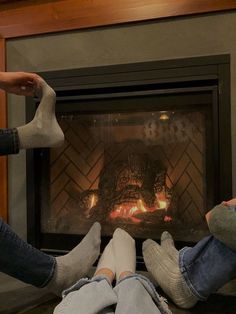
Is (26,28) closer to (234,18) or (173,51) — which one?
(173,51)

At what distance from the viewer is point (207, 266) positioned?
100cm

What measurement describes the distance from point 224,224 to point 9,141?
0.67 m

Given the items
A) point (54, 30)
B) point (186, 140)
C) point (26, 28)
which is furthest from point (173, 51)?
point (26, 28)

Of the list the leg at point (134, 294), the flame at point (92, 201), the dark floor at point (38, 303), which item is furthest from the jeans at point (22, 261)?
the flame at point (92, 201)

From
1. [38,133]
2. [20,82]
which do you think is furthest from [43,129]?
[20,82]

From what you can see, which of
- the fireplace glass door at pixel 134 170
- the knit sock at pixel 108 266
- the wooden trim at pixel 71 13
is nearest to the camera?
the knit sock at pixel 108 266

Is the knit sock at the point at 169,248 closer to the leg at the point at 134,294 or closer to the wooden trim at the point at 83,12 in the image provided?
the leg at the point at 134,294

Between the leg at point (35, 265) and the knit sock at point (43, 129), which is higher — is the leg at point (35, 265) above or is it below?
below

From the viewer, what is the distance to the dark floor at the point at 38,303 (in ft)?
3.46

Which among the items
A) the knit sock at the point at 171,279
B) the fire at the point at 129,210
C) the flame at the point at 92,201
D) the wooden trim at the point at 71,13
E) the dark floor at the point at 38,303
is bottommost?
the dark floor at the point at 38,303

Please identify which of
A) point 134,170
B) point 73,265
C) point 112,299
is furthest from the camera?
point 134,170

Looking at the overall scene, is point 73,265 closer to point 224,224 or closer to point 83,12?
point 224,224

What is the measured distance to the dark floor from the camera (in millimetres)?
1054

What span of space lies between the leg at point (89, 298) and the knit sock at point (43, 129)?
448 mm
